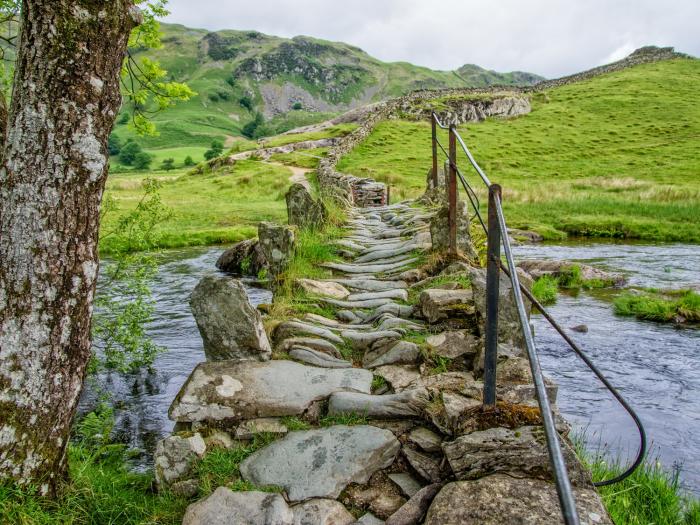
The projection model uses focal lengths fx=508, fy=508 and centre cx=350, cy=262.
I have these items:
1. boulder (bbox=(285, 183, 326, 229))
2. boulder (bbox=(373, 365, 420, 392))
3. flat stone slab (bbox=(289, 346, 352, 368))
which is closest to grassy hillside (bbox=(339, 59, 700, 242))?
boulder (bbox=(285, 183, 326, 229))

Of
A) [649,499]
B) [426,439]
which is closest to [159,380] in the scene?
[426,439]

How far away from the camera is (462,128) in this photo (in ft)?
210

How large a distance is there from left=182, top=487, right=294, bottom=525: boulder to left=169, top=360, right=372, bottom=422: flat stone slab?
2.76ft

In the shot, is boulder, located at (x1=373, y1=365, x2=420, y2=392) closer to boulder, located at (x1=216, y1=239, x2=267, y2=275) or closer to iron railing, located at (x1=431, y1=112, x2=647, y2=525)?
iron railing, located at (x1=431, y1=112, x2=647, y2=525)

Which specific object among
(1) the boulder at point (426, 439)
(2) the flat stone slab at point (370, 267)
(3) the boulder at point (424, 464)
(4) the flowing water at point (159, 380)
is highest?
(2) the flat stone slab at point (370, 267)

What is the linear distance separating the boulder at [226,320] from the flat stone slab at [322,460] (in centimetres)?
122

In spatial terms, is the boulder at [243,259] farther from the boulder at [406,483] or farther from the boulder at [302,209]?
the boulder at [406,483]

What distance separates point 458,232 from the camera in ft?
26.6

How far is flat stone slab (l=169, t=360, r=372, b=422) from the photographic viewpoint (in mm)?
4434

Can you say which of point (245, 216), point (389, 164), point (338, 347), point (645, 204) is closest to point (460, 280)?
point (338, 347)

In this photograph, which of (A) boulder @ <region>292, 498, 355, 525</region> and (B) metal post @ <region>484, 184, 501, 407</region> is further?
(B) metal post @ <region>484, 184, 501, 407</region>

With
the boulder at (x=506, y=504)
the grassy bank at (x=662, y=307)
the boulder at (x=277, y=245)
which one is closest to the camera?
the boulder at (x=506, y=504)

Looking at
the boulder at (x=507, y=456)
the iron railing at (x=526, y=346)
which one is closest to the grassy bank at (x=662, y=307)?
the iron railing at (x=526, y=346)

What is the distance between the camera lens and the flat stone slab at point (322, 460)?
12.3 ft
